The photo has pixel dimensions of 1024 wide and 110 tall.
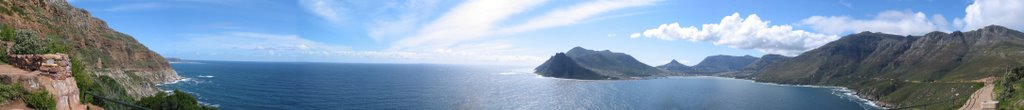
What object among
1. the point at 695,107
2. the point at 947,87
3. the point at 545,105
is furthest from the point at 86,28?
the point at 947,87

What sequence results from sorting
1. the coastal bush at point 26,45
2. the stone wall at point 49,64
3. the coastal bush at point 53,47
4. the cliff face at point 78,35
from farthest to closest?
1. the cliff face at point 78,35
2. the coastal bush at point 53,47
3. the coastal bush at point 26,45
4. the stone wall at point 49,64

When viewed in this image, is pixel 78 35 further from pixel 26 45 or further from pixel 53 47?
pixel 26 45

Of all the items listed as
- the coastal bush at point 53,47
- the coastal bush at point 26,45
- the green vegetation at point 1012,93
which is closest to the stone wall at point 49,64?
the coastal bush at point 26,45

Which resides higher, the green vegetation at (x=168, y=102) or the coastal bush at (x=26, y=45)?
the coastal bush at (x=26, y=45)

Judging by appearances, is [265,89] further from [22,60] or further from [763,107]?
[22,60]

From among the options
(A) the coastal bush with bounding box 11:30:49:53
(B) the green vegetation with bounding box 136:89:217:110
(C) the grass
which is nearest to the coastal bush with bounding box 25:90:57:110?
(C) the grass

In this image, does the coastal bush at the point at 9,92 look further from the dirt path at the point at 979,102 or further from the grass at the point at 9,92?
the dirt path at the point at 979,102
